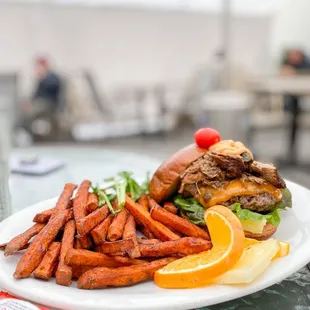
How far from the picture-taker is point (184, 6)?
36.4 ft

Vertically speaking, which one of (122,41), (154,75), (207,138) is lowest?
(154,75)

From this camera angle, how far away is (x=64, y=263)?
1.04m

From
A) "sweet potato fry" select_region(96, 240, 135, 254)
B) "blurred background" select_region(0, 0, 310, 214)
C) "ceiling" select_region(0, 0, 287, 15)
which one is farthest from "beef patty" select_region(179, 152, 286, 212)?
"ceiling" select_region(0, 0, 287, 15)

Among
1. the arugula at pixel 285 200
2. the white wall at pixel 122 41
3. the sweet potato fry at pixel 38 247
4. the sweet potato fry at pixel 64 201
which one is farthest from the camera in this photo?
the white wall at pixel 122 41

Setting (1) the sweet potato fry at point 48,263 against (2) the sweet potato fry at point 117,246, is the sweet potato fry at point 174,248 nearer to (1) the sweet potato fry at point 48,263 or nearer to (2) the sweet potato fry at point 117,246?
(2) the sweet potato fry at point 117,246

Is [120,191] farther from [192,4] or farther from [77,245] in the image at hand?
[192,4]

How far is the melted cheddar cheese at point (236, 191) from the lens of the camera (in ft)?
4.38

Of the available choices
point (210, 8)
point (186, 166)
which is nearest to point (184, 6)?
point (210, 8)

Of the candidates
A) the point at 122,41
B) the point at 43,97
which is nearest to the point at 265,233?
the point at 43,97

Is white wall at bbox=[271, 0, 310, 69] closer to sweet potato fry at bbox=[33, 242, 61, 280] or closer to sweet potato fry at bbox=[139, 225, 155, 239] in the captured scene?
sweet potato fry at bbox=[139, 225, 155, 239]

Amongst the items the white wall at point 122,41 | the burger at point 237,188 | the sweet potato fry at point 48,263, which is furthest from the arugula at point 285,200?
the white wall at point 122,41

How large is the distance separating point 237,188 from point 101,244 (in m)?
0.46

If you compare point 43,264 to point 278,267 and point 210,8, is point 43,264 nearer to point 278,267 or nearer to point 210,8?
point 278,267

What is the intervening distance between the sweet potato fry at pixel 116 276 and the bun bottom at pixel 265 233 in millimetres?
337
